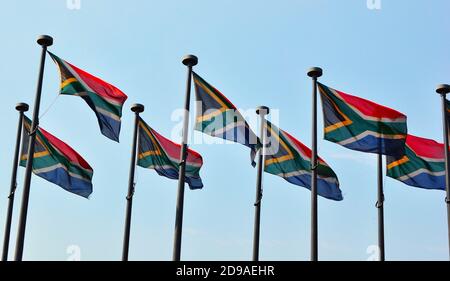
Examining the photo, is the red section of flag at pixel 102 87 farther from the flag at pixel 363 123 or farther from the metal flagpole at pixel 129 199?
the flag at pixel 363 123

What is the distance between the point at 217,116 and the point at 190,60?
1.81 meters

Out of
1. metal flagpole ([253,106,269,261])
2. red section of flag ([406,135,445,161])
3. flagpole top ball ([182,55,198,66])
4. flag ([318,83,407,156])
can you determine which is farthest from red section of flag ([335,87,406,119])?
flagpole top ball ([182,55,198,66])

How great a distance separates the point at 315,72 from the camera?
19.6 metres

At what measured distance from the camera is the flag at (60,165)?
2027 centimetres

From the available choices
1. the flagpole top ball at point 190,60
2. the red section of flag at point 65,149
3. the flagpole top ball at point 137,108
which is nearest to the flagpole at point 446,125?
the flagpole top ball at point 190,60

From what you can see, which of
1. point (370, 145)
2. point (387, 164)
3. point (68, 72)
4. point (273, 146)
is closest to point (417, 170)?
point (387, 164)

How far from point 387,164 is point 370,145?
2616 millimetres

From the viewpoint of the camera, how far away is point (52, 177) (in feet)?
66.4

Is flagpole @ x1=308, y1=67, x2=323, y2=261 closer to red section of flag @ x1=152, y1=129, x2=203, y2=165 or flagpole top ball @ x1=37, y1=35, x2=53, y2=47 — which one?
red section of flag @ x1=152, y1=129, x2=203, y2=165

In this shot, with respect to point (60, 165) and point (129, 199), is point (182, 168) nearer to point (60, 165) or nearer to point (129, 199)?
point (129, 199)

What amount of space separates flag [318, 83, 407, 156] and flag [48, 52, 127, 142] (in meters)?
6.22
